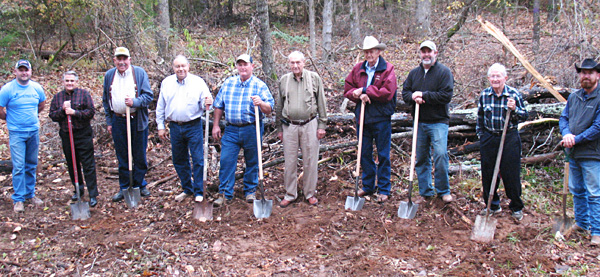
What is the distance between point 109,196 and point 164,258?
2361 mm

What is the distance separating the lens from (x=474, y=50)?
10336mm

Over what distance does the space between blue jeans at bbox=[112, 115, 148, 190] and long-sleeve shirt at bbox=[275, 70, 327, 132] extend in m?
2.14

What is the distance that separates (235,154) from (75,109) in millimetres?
2279

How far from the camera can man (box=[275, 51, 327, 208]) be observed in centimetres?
552

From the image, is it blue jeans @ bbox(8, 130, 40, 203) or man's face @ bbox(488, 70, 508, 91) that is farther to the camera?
blue jeans @ bbox(8, 130, 40, 203)

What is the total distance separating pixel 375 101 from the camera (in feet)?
18.2

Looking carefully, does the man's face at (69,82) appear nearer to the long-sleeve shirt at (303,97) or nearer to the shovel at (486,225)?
the long-sleeve shirt at (303,97)

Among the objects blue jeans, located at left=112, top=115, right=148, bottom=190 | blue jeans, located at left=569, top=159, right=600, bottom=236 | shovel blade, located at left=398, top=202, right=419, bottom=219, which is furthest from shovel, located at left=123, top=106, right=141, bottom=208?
blue jeans, located at left=569, top=159, right=600, bottom=236

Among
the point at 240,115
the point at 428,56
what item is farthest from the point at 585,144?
the point at 240,115

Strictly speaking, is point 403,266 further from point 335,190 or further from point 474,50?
point 474,50

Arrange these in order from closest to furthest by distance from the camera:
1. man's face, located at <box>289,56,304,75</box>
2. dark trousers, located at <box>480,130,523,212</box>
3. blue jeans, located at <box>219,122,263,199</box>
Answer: dark trousers, located at <box>480,130,523,212</box>, man's face, located at <box>289,56,304,75</box>, blue jeans, located at <box>219,122,263,199</box>

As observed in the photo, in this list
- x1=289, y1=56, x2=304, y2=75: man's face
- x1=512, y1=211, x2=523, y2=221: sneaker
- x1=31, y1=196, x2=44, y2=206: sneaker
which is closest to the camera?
x1=512, y1=211, x2=523, y2=221: sneaker

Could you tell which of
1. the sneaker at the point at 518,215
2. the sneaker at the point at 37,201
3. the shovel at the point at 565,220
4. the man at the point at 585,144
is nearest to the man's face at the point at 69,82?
the sneaker at the point at 37,201

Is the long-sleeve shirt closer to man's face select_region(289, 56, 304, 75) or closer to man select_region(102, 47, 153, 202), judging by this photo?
man's face select_region(289, 56, 304, 75)
